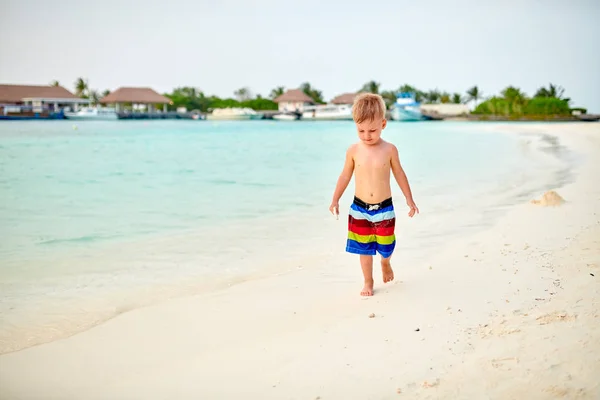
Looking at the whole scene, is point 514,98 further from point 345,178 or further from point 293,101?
point 345,178

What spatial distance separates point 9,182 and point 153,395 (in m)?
13.1

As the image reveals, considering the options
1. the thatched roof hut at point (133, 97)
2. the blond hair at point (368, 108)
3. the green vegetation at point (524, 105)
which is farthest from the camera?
the thatched roof hut at point (133, 97)

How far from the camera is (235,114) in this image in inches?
4291

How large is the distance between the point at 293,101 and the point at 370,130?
107m

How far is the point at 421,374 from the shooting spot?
2.36m

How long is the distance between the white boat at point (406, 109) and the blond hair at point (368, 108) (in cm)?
8396

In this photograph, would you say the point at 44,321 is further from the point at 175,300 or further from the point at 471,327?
the point at 471,327

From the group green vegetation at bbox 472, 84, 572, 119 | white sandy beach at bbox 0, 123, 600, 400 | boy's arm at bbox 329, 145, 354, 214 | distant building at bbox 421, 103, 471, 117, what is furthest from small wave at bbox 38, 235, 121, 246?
distant building at bbox 421, 103, 471, 117

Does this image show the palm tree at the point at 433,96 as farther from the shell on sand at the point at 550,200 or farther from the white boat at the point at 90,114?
the shell on sand at the point at 550,200

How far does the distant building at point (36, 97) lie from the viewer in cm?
8562

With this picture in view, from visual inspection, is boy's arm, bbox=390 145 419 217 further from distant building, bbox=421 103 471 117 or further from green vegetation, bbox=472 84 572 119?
distant building, bbox=421 103 471 117

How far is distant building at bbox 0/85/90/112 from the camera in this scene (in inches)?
3371

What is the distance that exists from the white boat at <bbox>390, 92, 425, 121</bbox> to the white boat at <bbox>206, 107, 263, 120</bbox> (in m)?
31.5

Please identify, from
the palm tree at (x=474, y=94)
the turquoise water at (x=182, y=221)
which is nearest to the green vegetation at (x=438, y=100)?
the palm tree at (x=474, y=94)
